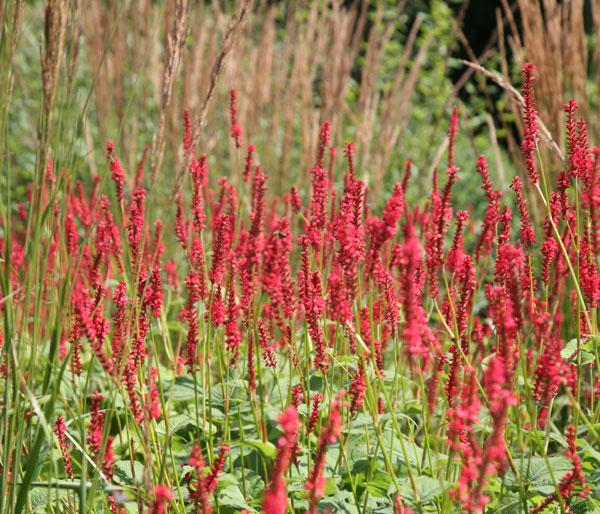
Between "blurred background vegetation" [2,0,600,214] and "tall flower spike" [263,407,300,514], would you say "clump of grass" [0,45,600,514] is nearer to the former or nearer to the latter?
"tall flower spike" [263,407,300,514]

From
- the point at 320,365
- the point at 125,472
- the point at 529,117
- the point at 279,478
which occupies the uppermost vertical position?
the point at 529,117

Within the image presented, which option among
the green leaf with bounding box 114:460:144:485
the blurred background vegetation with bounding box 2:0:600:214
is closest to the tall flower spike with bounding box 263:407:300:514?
the blurred background vegetation with bounding box 2:0:600:214

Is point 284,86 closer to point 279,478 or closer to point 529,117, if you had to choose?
point 529,117

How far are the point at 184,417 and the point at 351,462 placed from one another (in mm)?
477

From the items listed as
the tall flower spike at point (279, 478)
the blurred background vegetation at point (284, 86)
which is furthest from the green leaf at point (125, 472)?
the tall flower spike at point (279, 478)

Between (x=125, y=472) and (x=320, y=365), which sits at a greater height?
(x=320, y=365)

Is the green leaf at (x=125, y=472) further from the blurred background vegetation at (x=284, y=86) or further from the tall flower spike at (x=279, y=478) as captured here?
the tall flower spike at (x=279, y=478)

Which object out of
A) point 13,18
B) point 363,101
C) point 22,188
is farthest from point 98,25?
point 13,18

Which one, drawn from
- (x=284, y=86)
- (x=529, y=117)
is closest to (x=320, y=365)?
(x=529, y=117)

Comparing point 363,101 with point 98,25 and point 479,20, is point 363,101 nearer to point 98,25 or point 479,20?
point 98,25

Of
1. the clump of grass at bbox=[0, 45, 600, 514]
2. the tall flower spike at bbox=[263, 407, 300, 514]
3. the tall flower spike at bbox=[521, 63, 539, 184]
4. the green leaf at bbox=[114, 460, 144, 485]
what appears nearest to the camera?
the tall flower spike at bbox=[263, 407, 300, 514]

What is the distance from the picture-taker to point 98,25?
18.4 feet

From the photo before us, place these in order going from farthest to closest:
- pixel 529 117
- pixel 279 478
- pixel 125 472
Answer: pixel 125 472 → pixel 529 117 → pixel 279 478

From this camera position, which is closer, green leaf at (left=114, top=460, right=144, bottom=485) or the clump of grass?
the clump of grass
